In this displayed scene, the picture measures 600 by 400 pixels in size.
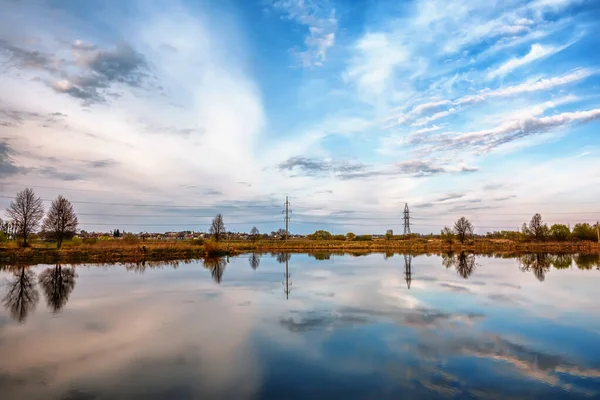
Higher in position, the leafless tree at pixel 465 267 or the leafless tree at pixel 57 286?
the leafless tree at pixel 57 286

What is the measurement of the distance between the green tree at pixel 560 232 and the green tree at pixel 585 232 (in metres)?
1.41

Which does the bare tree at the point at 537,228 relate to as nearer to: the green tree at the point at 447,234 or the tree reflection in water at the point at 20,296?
the green tree at the point at 447,234

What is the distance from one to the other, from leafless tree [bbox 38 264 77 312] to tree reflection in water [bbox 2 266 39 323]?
534mm

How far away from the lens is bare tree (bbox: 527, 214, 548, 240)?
77300 mm

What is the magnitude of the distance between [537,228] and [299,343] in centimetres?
8395

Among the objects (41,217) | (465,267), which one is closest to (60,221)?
(41,217)

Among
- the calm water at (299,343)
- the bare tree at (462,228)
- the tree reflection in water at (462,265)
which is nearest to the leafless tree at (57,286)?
the calm water at (299,343)

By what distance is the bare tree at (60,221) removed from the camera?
45.6 metres

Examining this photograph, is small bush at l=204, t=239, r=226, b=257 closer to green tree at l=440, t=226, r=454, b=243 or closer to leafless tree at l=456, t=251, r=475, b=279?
leafless tree at l=456, t=251, r=475, b=279

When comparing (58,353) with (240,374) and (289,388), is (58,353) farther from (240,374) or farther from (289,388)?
(289,388)

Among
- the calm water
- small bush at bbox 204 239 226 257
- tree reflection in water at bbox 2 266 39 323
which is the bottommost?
the calm water

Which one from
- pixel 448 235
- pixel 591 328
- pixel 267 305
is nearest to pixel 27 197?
pixel 267 305

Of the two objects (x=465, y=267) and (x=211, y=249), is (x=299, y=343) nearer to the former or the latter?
(x=465, y=267)

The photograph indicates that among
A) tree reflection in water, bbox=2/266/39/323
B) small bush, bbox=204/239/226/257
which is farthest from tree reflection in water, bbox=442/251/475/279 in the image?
small bush, bbox=204/239/226/257
